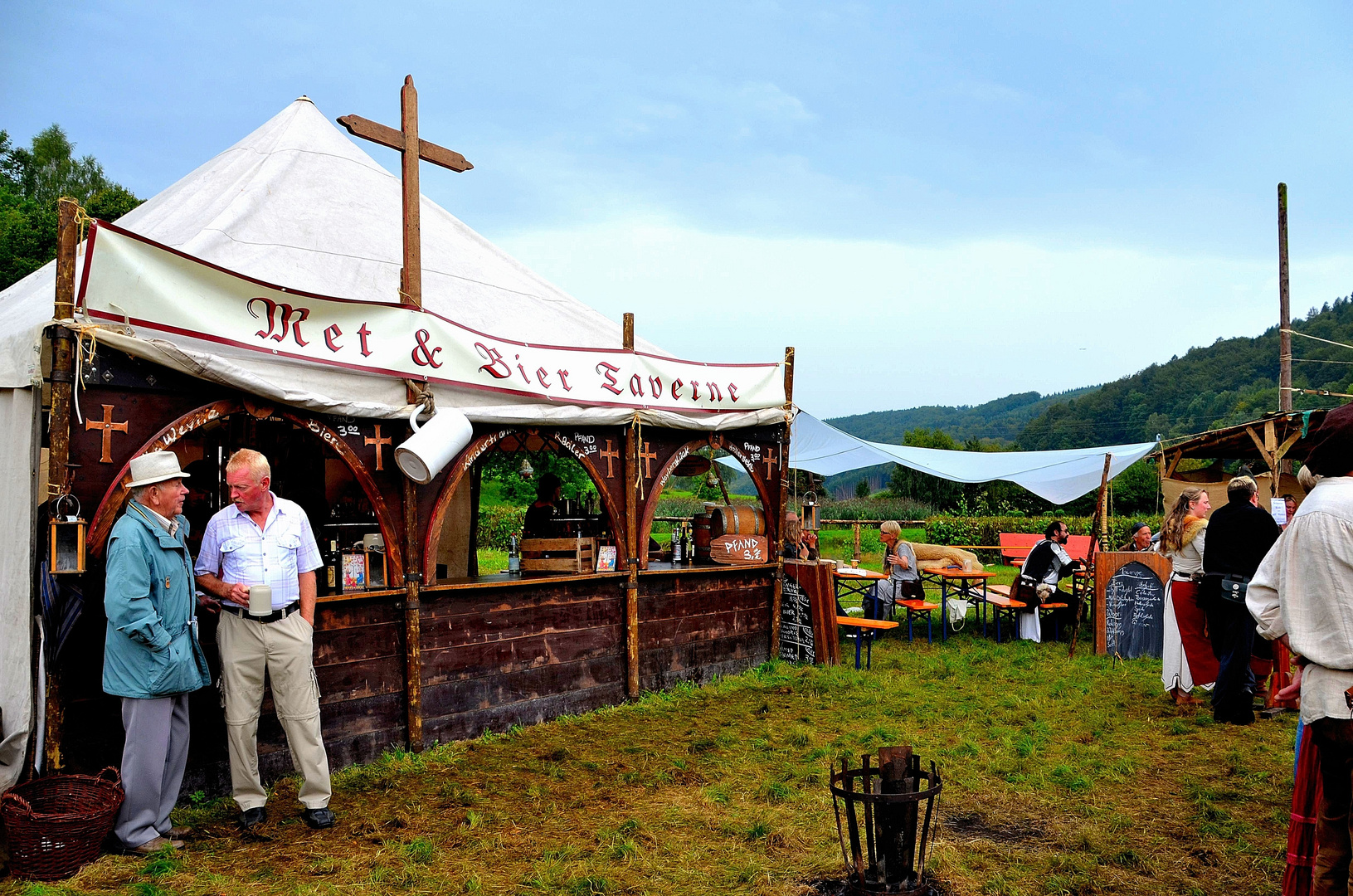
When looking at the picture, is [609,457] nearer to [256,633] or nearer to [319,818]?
[256,633]

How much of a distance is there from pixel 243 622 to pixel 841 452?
380 inches

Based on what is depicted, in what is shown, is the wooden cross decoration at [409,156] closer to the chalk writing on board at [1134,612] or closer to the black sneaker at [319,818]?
the black sneaker at [319,818]

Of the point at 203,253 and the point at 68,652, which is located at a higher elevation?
the point at 203,253

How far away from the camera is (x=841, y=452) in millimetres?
12625

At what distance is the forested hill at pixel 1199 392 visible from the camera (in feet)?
111

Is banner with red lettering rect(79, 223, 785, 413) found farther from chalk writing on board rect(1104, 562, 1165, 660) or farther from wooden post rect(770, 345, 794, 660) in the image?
chalk writing on board rect(1104, 562, 1165, 660)

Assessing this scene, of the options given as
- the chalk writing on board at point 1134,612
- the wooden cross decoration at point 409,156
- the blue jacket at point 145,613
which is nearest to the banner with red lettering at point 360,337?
the wooden cross decoration at point 409,156

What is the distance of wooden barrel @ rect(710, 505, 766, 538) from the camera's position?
7.55 metres

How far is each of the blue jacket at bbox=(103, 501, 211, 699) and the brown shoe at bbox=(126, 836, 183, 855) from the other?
631mm

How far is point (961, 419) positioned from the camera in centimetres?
7594

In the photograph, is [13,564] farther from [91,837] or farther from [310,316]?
[310,316]

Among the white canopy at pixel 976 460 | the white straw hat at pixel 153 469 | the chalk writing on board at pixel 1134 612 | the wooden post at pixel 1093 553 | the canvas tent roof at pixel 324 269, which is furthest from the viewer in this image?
the white canopy at pixel 976 460

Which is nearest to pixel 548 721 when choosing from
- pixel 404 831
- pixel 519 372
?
pixel 404 831

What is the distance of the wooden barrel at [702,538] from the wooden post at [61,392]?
15.6ft
